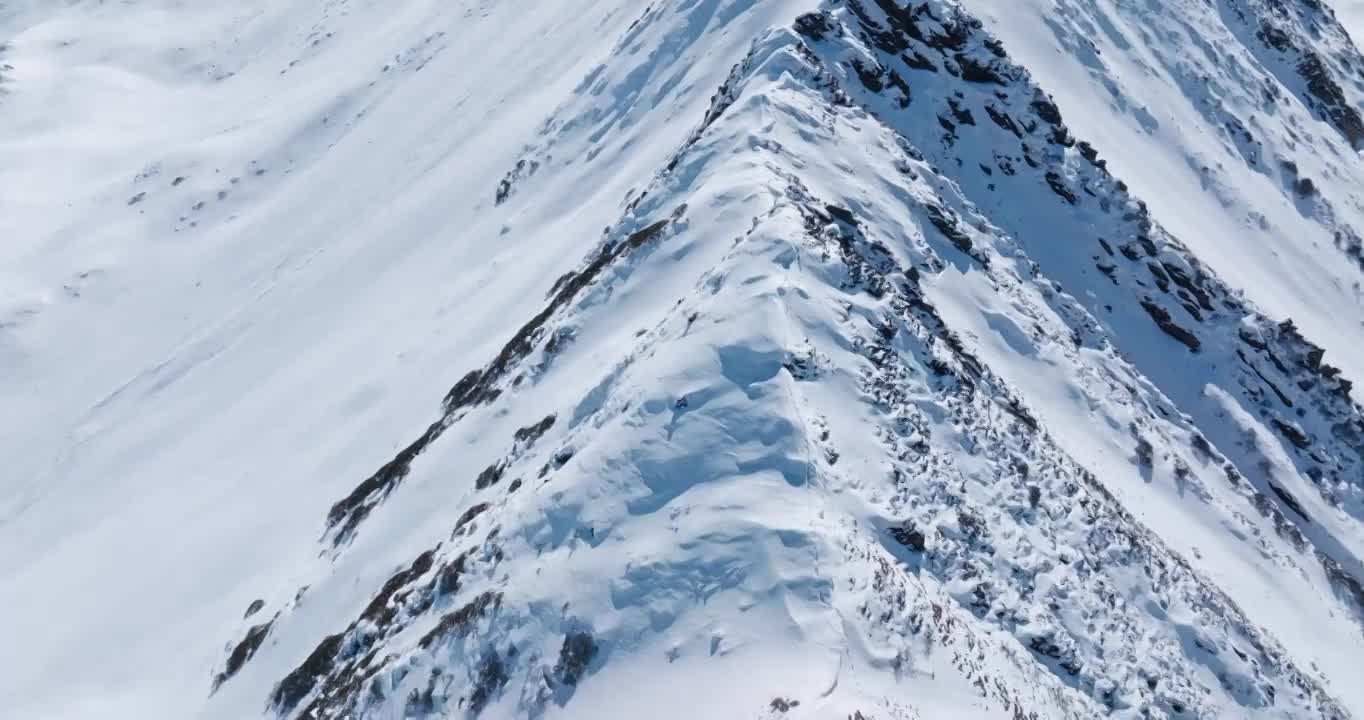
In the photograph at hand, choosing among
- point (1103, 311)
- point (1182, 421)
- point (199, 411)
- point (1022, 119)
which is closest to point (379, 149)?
point (199, 411)

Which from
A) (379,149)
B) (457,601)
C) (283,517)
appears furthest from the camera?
(379,149)

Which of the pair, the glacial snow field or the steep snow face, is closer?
the glacial snow field

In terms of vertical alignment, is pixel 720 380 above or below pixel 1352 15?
below

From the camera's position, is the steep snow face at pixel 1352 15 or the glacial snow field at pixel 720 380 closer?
the glacial snow field at pixel 720 380

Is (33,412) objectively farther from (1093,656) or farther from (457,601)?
(1093,656)

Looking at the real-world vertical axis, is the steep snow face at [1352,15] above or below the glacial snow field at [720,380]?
above

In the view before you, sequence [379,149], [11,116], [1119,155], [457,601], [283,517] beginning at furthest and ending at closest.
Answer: [11,116] → [379,149] → [1119,155] → [283,517] → [457,601]

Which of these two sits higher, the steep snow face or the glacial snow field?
the steep snow face

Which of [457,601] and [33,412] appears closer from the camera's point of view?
[457,601]
